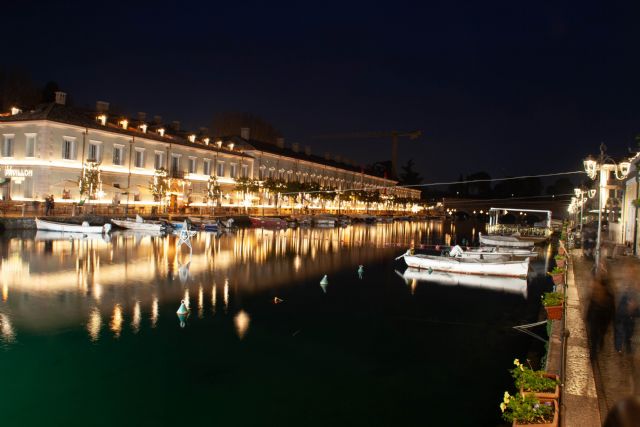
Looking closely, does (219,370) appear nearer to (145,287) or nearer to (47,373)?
(47,373)

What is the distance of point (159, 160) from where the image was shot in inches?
2215

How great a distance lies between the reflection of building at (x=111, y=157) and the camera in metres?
44.3

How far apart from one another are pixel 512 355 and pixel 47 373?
33.1 ft

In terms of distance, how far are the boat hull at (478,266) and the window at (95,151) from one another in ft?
117

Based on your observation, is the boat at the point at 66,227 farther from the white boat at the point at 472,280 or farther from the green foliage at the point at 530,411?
the green foliage at the point at 530,411

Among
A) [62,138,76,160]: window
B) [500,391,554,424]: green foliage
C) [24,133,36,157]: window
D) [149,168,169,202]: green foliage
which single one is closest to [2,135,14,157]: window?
[24,133,36,157]: window

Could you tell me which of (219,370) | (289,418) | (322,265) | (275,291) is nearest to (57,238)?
(322,265)

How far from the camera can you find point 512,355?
12.1m

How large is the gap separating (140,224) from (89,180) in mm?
6925

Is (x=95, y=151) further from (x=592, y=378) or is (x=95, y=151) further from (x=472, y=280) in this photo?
(x=592, y=378)

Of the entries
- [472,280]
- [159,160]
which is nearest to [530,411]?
[472,280]

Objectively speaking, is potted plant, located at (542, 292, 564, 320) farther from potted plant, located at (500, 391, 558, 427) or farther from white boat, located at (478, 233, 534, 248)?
white boat, located at (478, 233, 534, 248)

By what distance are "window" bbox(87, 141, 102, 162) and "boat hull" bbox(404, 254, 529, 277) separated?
35602 millimetres

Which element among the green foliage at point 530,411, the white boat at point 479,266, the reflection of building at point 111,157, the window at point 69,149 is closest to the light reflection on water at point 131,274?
the white boat at point 479,266
